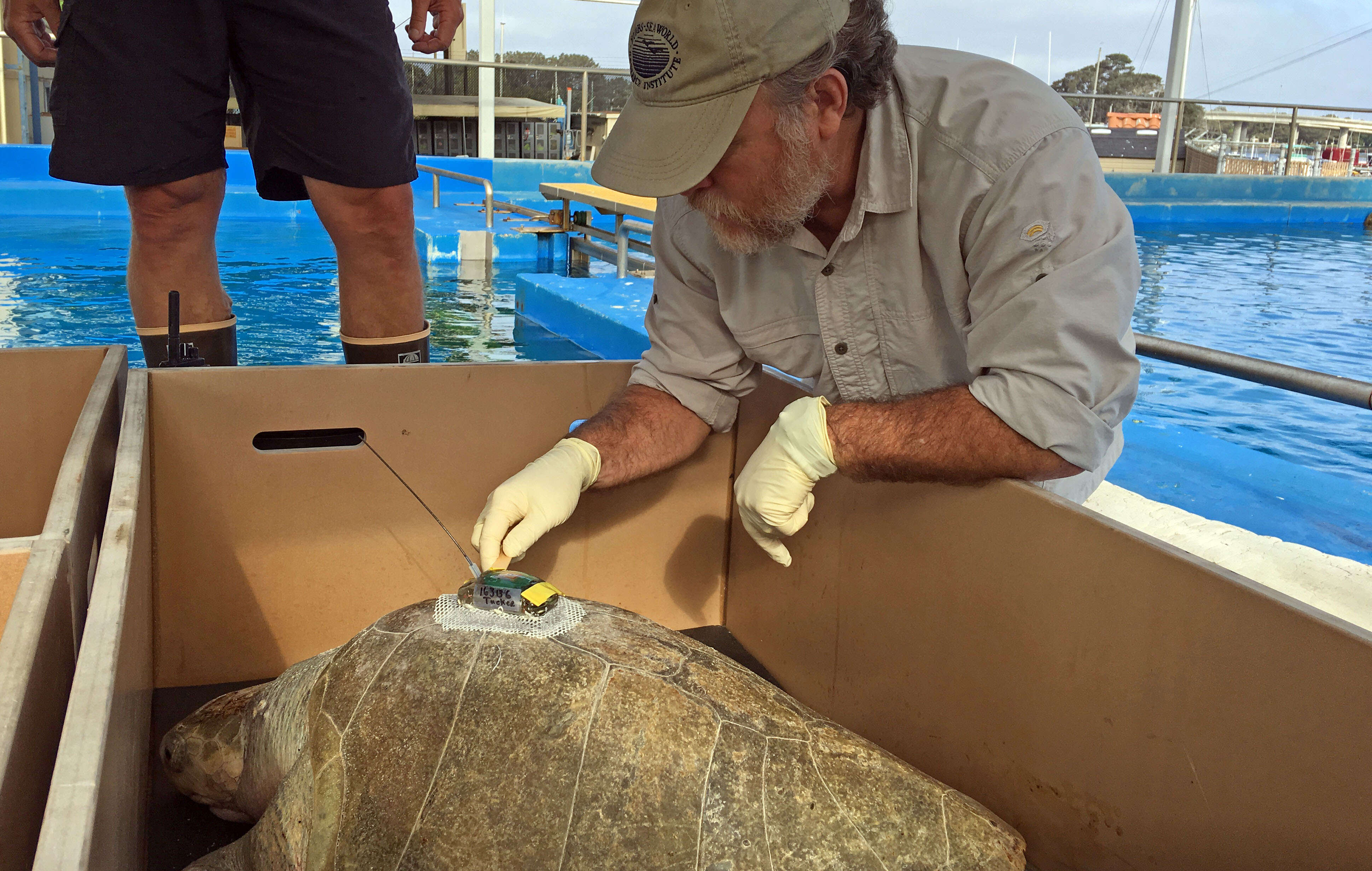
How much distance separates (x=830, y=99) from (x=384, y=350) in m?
0.86

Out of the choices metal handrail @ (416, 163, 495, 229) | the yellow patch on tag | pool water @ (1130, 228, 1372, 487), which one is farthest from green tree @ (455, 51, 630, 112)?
the yellow patch on tag

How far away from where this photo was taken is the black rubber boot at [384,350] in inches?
62.0

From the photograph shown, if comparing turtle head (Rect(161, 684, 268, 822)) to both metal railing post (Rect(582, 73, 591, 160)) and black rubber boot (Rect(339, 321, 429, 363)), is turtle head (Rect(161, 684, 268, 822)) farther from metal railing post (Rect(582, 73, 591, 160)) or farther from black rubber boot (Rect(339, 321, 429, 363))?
metal railing post (Rect(582, 73, 591, 160))

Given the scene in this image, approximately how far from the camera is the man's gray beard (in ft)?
3.45

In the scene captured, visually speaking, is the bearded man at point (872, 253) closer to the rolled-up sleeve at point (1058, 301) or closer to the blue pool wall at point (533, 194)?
the rolled-up sleeve at point (1058, 301)

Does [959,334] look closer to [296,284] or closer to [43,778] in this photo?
[43,778]

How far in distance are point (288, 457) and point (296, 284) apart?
12.8 ft

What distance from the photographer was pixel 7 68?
904 cm

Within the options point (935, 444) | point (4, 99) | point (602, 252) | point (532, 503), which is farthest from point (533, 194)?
point (935, 444)

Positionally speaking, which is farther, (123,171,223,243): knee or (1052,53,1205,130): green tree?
(1052,53,1205,130): green tree

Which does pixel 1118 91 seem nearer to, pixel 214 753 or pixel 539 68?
pixel 539 68

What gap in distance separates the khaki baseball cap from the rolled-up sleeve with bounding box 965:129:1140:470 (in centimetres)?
26

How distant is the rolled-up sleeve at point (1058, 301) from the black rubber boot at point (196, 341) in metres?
1.15

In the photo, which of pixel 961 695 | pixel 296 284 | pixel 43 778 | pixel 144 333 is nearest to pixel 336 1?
pixel 144 333
